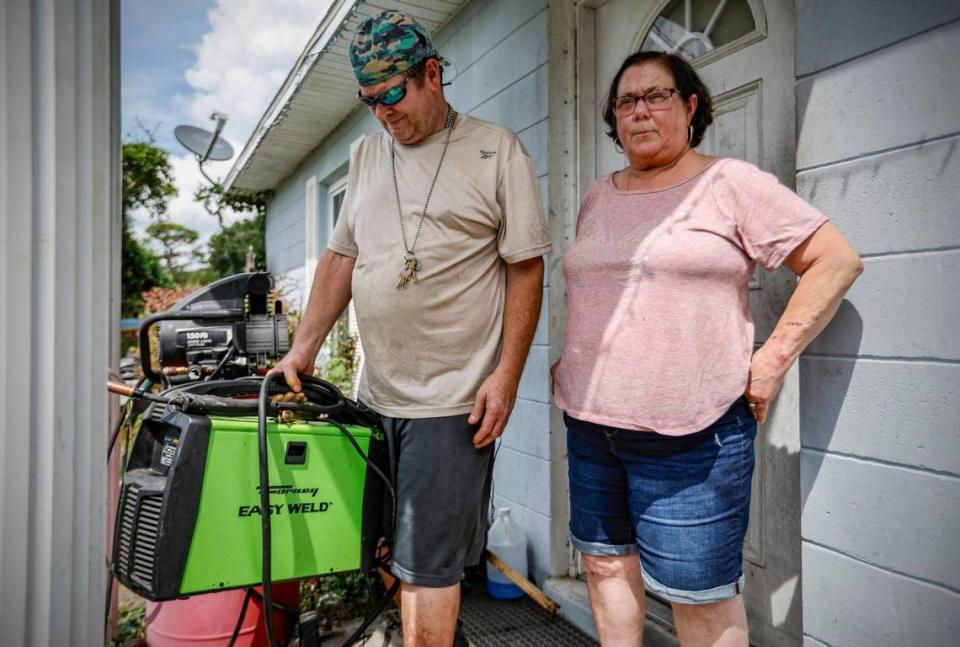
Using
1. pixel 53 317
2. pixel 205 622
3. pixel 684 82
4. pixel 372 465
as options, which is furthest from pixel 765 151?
pixel 205 622

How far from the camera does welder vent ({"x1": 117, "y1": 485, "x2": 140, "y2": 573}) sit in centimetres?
139

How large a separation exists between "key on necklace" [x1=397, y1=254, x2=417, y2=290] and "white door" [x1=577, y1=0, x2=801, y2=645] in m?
1.02

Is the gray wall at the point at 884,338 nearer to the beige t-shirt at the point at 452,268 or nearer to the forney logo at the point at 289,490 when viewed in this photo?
the beige t-shirt at the point at 452,268

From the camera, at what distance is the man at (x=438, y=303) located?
1562mm

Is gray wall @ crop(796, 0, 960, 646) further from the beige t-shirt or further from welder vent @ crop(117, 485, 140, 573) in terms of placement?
welder vent @ crop(117, 485, 140, 573)

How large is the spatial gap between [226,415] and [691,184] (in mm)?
1209

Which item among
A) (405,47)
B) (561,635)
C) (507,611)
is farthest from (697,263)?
(507,611)

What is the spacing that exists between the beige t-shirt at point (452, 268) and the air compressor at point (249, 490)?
18 cm

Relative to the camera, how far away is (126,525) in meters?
1.40

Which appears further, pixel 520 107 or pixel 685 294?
pixel 520 107

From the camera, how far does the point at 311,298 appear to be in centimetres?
190

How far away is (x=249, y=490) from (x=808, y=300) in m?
1.29

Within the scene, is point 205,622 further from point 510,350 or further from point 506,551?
point 510,350

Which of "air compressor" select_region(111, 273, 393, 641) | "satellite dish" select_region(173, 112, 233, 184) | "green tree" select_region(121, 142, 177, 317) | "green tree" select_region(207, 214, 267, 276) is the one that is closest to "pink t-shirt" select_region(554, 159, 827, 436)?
"air compressor" select_region(111, 273, 393, 641)
